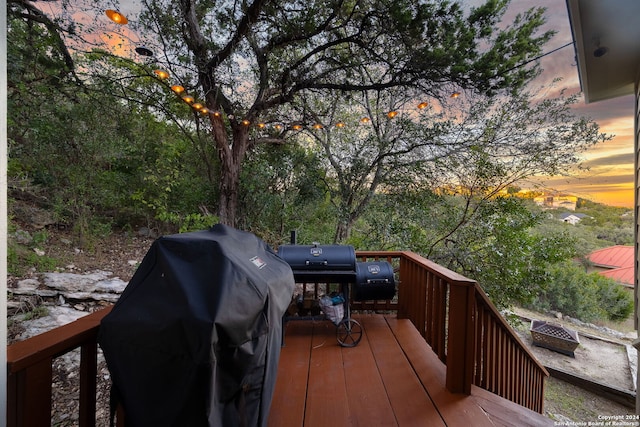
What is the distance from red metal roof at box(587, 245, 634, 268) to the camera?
12.6 ft

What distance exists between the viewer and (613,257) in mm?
4273

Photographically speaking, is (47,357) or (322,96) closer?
(47,357)

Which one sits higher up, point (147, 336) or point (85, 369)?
point (147, 336)

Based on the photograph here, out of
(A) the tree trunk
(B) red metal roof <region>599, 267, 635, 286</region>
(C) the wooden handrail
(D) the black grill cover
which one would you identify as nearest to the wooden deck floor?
(D) the black grill cover

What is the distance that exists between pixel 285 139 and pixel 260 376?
586 cm

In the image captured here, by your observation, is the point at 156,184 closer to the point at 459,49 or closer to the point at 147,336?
the point at 147,336

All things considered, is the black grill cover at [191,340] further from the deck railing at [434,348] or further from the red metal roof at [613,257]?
the red metal roof at [613,257]

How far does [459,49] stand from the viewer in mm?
4082

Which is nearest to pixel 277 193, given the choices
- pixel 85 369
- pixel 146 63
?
pixel 146 63

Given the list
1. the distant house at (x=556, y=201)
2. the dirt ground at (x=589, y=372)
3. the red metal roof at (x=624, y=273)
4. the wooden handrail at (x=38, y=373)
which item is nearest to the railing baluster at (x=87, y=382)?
the wooden handrail at (x=38, y=373)

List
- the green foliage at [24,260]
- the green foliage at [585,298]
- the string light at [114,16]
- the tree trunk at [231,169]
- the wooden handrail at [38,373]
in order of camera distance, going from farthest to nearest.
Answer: the green foliage at [585,298] → the tree trunk at [231,169] → the green foliage at [24,260] → the string light at [114,16] → the wooden handrail at [38,373]

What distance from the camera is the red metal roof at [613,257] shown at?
12.6 feet

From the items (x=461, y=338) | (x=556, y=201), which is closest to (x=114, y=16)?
(x=461, y=338)

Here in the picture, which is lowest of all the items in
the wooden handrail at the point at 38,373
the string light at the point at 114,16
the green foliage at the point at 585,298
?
the green foliage at the point at 585,298
